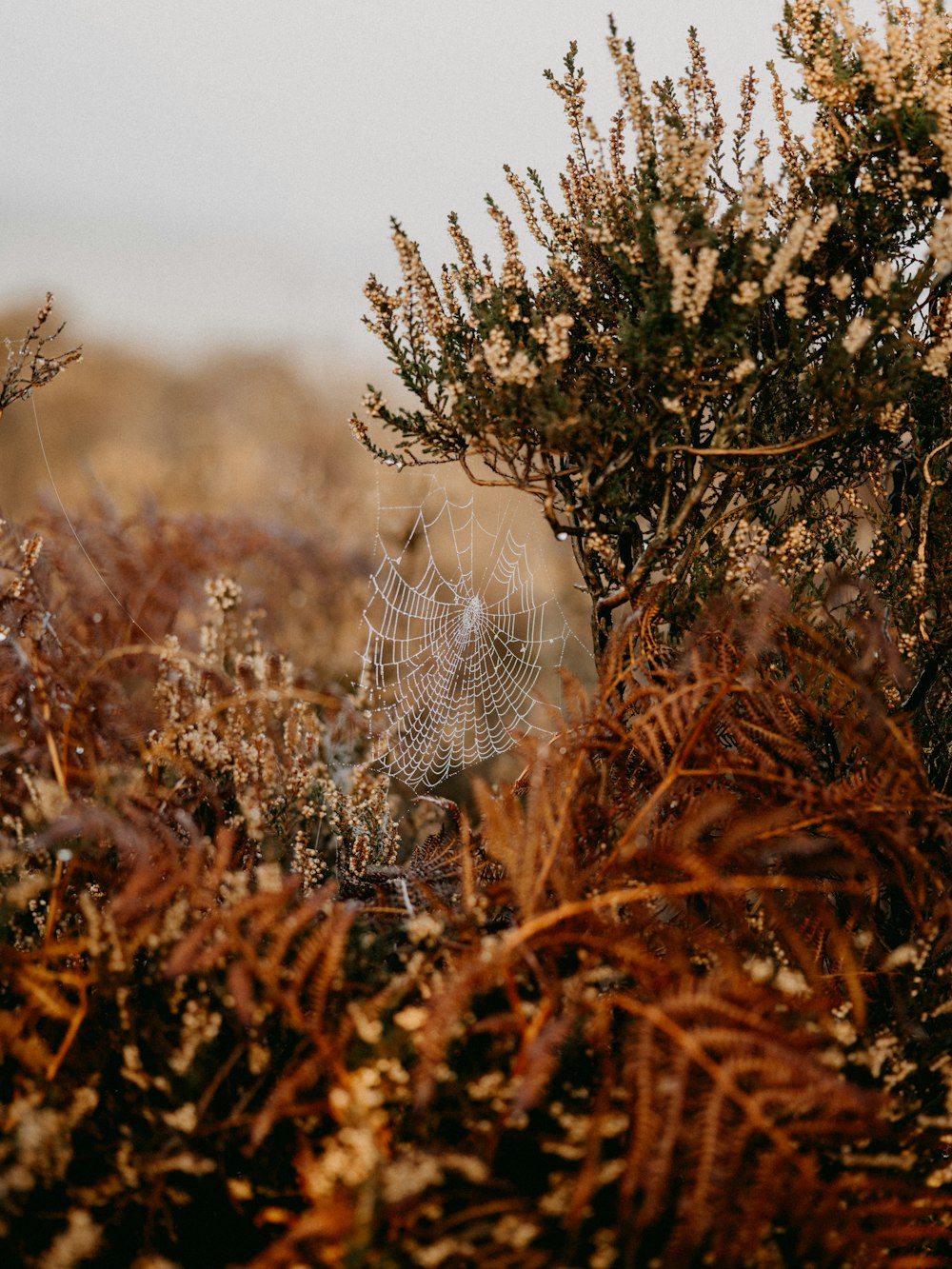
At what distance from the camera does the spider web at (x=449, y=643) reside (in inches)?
163

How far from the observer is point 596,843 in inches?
55.9

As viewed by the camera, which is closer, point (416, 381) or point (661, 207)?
point (661, 207)

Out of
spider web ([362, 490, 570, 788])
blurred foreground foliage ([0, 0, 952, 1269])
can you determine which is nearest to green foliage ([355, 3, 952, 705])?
blurred foreground foliage ([0, 0, 952, 1269])

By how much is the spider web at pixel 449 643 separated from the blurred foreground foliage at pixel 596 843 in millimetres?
1664

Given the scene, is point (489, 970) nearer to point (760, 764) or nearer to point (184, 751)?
point (760, 764)

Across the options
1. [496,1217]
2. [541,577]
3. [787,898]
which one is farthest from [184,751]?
[541,577]

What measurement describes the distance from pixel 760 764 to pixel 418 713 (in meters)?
3.31

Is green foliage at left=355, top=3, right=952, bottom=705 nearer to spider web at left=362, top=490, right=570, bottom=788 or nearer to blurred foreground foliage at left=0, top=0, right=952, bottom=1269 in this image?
blurred foreground foliage at left=0, top=0, right=952, bottom=1269

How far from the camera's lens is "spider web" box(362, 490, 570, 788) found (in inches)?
163

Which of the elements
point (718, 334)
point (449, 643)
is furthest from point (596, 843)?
point (449, 643)

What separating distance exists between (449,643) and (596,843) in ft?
11.8

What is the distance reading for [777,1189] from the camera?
901 millimetres

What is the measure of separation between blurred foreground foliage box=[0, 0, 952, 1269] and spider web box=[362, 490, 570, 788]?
65.5 inches

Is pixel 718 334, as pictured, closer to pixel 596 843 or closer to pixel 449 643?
pixel 596 843
